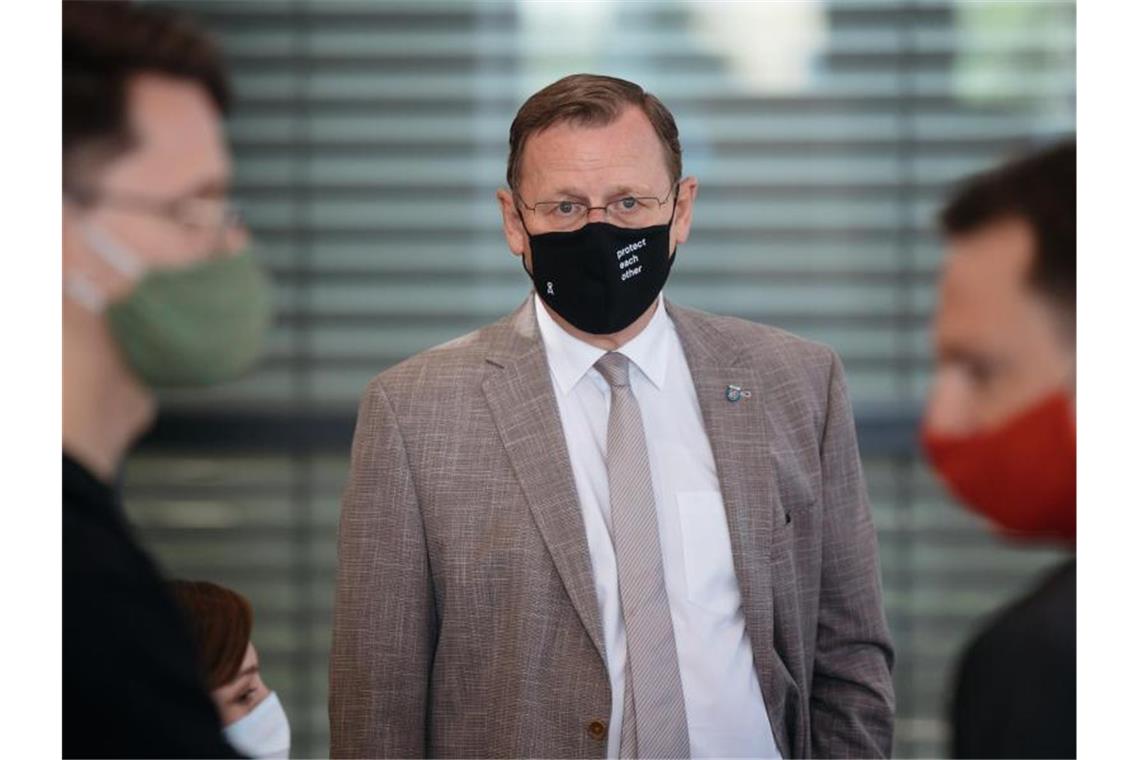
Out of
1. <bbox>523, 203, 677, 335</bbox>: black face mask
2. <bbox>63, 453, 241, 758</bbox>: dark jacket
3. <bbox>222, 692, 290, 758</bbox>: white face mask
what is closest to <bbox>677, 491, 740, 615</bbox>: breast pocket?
<bbox>523, 203, 677, 335</bbox>: black face mask

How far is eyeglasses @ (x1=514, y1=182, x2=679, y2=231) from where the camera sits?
7.19 feet

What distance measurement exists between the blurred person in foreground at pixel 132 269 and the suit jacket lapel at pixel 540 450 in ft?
1.51

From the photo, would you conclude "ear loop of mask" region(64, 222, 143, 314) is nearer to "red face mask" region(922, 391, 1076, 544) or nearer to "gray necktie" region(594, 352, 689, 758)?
"gray necktie" region(594, 352, 689, 758)

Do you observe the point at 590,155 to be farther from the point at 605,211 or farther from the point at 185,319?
the point at 185,319

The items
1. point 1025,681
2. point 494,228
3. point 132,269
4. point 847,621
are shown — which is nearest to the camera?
point 1025,681

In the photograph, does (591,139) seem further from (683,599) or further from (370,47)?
(370,47)

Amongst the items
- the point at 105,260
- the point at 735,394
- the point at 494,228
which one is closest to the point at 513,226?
the point at 735,394

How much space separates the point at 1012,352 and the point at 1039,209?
214 millimetres

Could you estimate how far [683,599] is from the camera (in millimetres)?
2205

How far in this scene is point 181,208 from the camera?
6.16 ft

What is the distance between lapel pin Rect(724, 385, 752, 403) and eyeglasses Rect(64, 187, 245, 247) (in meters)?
0.81

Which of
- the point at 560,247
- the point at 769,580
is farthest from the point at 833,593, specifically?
the point at 560,247

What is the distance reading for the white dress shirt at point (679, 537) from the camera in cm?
220

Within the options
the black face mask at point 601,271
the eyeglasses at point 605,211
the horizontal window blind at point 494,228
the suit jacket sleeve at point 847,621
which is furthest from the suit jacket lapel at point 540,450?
the horizontal window blind at point 494,228
